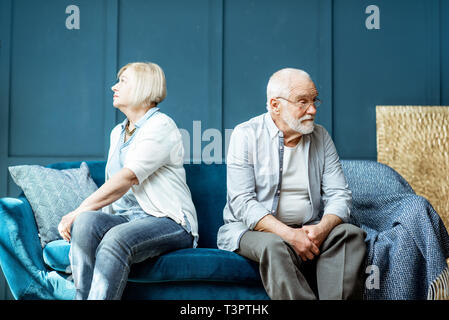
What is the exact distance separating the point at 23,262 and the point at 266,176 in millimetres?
1147

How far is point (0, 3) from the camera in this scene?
350 centimetres

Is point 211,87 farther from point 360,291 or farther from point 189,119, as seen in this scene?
point 360,291

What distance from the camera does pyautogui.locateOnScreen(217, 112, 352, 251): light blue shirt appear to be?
82.0 inches

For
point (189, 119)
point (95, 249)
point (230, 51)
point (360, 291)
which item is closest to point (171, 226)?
point (95, 249)

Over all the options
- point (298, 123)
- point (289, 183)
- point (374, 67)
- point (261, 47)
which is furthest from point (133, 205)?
point (374, 67)

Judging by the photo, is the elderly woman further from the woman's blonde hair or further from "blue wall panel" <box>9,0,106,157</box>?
"blue wall panel" <box>9,0,106,157</box>

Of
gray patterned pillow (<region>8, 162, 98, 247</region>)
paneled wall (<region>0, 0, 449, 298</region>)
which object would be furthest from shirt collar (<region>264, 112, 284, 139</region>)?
paneled wall (<region>0, 0, 449, 298</region>)

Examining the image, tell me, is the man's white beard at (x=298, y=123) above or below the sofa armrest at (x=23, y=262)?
above

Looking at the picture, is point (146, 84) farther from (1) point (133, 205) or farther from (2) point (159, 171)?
(1) point (133, 205)

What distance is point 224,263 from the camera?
201 cm

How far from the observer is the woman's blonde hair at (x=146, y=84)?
7.34 ft

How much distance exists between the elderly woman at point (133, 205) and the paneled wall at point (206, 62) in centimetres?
129

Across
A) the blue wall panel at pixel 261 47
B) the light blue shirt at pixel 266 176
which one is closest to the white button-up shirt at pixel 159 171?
the light blue shirt at pixel 266 176

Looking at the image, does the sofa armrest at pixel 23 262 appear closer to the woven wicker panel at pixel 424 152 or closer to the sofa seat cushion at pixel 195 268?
the sofa seat cushion at pixel 195 268
